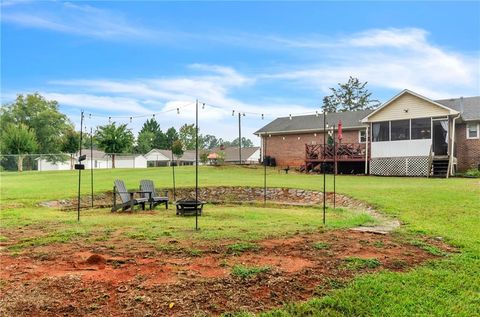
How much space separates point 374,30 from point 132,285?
14.5 metres

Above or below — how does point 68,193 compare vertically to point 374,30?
below

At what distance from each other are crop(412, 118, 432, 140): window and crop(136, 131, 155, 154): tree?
176ft

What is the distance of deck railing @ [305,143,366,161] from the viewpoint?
79.3 ft

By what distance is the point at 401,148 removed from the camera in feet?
72.9

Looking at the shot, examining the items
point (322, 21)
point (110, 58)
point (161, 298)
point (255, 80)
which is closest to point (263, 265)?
point (161, 298)

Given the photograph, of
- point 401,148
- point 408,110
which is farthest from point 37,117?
point 408,110

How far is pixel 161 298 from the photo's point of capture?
3238 mm

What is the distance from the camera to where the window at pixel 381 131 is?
75.5ft

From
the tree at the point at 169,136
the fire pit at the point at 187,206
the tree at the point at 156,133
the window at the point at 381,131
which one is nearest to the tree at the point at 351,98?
the window at the point at 381,131

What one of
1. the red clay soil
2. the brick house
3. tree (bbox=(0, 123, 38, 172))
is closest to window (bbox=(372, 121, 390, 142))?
the brick house

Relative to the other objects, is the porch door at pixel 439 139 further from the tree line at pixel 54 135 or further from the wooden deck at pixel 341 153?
the tree line at pixel 54 135

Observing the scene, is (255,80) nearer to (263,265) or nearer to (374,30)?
(374,30)

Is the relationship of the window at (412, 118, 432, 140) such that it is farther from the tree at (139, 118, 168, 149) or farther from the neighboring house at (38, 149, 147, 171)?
the tree at (139, 118, 168, 149)

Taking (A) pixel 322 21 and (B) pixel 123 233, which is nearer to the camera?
(B) pixel 123 233
